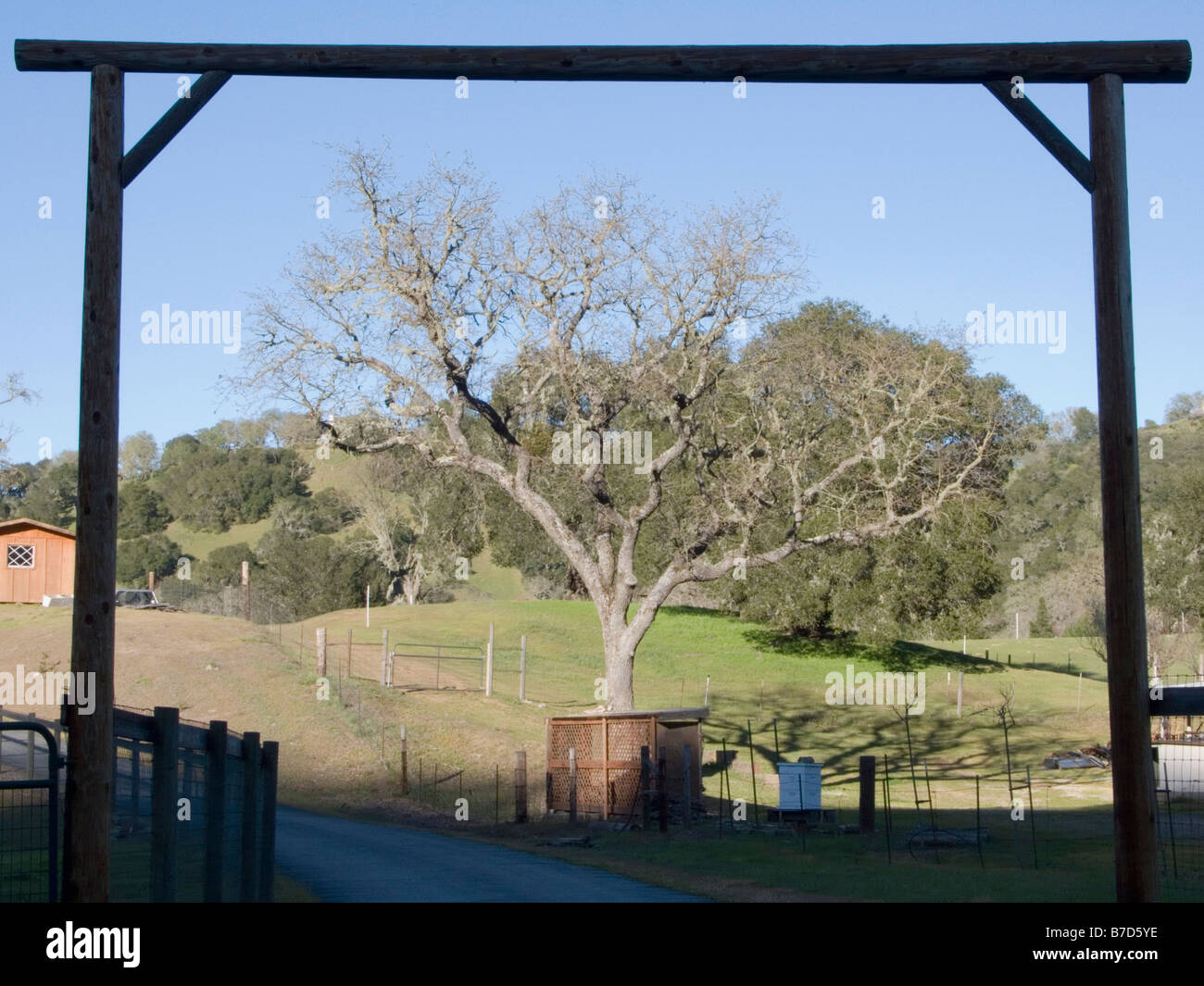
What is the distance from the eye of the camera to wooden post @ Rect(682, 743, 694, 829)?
78.7ft

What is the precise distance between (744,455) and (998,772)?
11.7 m

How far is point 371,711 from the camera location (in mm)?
33250

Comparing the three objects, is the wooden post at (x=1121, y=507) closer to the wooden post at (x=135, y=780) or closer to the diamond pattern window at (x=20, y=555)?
the wooden post at (x=135, y=780)

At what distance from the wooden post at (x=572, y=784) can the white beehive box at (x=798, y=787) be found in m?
4.72

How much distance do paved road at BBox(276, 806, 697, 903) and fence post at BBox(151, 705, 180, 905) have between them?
15.8 ft

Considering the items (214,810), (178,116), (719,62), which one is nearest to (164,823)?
(214,810)

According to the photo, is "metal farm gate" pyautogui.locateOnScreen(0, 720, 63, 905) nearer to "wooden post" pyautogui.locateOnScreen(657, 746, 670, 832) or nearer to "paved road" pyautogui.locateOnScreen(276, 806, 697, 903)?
"paved road" pyautogui.locateOnScreen(276, 806, 697, 903)

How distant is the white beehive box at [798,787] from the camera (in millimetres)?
22234

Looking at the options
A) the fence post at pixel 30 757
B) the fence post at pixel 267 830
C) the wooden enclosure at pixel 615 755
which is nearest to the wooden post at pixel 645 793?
the wooden enclosure at pixel 615 755

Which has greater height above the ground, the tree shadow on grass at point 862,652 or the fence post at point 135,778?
the fence post at point 135,778

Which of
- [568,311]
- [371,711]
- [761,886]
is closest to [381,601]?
[371,711]
